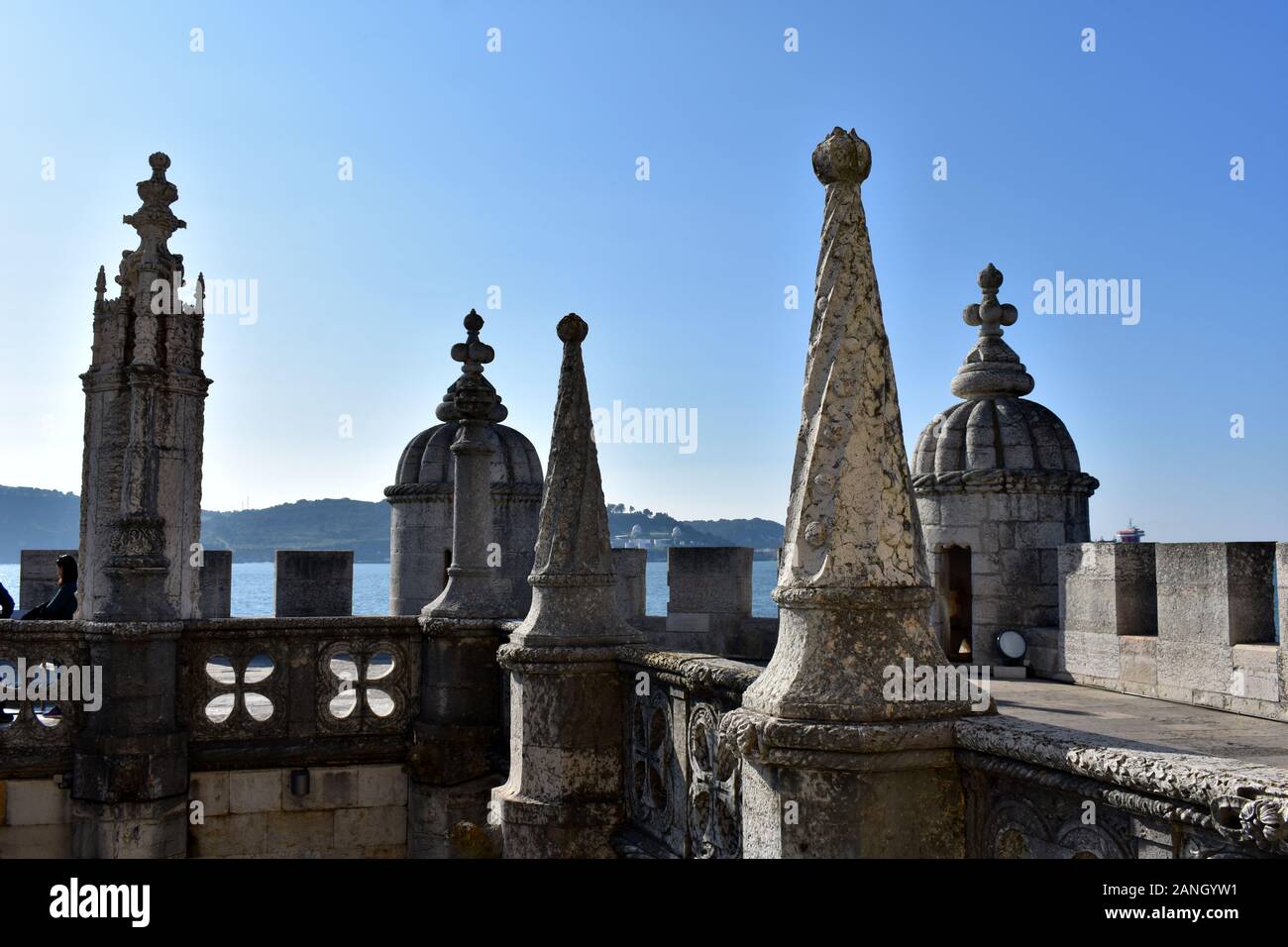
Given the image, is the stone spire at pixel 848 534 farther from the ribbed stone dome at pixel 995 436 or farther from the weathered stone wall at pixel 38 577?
the weathered stone wall at pixel 38 577

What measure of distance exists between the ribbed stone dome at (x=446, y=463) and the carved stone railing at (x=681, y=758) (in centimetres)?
777

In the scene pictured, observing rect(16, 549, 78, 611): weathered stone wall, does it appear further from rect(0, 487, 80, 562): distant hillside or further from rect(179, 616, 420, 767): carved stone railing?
rect(0, 487, 80, 562): distant hillside

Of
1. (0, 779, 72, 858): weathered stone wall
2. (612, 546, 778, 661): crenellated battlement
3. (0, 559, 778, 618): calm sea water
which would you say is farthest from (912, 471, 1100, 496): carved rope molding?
(0, 559, 778, 618): calm sea water

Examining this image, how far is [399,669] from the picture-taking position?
8562 mm

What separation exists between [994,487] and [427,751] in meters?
6.40

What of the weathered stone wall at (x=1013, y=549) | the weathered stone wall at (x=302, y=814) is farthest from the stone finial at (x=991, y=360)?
the weathered stone wall at (x=302, y=814)

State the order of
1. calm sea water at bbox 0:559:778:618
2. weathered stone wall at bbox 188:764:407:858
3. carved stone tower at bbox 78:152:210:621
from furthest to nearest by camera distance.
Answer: calm sea water at bbox 0:559:778:618 → carved stone tower at bbox 78:152:210:621 → weathered stone wall at bbox 188:764:407:858

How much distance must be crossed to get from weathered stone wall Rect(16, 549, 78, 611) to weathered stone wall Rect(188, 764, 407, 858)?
4758mm

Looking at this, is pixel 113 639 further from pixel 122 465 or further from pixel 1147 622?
pixel 1147 622

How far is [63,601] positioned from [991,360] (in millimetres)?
8938

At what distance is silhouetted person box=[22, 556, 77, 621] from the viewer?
346 inches

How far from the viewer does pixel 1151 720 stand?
833cm
